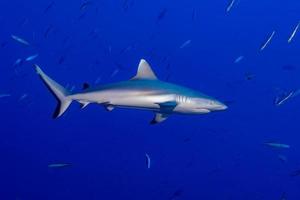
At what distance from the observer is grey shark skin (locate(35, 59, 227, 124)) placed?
5383 millimetres

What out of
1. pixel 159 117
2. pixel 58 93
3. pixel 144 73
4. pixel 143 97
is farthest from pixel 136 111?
pixel 143 97

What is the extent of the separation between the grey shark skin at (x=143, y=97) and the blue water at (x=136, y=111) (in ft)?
57.3

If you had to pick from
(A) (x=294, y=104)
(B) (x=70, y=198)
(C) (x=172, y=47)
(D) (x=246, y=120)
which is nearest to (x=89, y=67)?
(C) (x=172, y=47)

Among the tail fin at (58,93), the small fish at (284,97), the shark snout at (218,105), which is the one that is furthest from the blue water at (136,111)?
the tail fin at (58,93)

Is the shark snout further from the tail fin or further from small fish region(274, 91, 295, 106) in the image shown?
the tail fin

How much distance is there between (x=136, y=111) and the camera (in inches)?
1022

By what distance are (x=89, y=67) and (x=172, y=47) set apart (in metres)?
4.94

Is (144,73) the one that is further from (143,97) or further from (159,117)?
(159,117)

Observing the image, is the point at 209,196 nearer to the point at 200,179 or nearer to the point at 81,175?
the point at 200,179

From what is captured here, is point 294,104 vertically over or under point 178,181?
over

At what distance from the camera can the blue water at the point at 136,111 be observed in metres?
23.9

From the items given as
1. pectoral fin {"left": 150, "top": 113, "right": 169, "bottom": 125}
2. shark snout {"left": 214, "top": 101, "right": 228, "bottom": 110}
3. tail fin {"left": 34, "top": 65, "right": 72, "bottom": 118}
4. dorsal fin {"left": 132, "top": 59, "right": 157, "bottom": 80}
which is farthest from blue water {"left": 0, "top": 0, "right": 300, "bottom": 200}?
tail fin {"left": 34, "top": 65, "right": 72, "bottom": 118}

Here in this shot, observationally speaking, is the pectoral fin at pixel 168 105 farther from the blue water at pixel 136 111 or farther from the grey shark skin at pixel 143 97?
the blue water at pixel 136 111

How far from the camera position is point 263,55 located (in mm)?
27203
